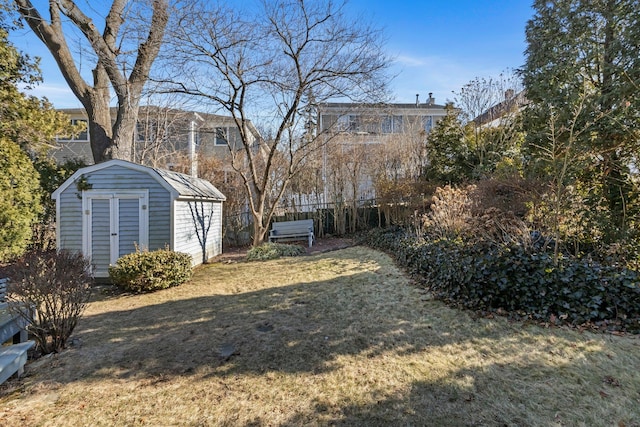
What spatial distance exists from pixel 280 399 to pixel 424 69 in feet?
34.2

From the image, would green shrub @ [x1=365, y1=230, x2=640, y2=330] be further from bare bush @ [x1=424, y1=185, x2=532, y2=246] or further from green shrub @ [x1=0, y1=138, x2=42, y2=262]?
green shrub @ [x1=0, y1=138, x2=42, y2=262]

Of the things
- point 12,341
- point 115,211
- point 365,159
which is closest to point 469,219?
point 365,159

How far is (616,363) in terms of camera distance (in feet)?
11.0

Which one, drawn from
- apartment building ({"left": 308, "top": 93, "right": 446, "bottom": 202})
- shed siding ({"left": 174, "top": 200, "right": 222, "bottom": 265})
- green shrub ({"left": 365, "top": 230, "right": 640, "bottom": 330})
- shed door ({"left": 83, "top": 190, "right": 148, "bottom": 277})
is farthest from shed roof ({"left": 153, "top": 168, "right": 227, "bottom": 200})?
green shrub ({"left": 365, "top": 230, "right": 640, "bottom": 330})

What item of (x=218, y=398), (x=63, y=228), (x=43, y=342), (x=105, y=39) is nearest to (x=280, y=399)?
(x=218, y=398)

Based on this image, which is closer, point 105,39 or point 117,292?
point 117,292

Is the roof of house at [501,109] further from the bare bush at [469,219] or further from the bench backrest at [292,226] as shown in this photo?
the bench backrest at [292,226]

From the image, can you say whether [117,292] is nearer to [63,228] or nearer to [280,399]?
[63,228]

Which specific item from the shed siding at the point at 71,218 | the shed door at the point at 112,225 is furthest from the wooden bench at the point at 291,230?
the shed siding at the point at 71,218

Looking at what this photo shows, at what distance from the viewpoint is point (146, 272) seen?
6293 millimetres

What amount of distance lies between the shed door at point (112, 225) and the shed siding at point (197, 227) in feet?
2.50

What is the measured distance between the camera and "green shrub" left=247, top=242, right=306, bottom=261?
31.7ft

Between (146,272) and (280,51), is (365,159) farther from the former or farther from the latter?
(146,272)

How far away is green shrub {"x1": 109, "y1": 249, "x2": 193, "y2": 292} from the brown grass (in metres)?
1.09
